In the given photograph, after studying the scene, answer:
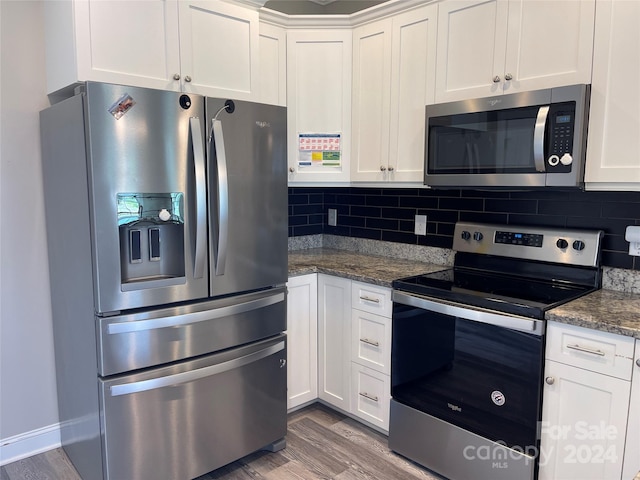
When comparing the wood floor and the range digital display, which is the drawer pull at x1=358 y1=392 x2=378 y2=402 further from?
the range digital display

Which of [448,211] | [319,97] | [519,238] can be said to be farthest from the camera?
[319,97]

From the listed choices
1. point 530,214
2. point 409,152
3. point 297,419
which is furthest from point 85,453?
point 530,214

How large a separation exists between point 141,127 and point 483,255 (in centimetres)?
179

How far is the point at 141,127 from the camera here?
5.84ft

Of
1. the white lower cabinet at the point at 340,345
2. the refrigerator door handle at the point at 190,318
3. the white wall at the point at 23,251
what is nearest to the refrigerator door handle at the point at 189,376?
the refrigerator door handle at the point at 190,318

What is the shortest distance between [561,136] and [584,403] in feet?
3.41

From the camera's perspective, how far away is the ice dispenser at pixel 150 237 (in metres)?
1.82

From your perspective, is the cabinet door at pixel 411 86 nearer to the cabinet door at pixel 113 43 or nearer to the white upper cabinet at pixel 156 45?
the white upper cabinet at pixel 156 45

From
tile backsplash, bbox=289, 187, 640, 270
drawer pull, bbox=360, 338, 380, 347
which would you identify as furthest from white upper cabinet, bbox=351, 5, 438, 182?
drawer pull, bbox=360, 338, 380, 347

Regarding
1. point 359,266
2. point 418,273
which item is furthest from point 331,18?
point 418,273

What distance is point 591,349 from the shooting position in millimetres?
1644

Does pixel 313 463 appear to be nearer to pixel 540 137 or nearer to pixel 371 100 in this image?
pixel 540 137

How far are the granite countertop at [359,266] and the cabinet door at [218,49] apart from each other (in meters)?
0.99

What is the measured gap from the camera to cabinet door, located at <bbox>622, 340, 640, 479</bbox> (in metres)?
1.55
